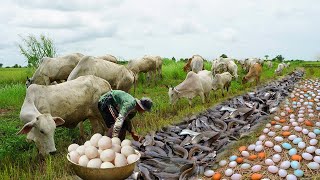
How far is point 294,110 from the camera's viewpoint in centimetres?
992

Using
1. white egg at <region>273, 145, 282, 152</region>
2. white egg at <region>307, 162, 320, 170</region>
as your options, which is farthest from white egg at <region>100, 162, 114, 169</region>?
white egg at <region>273, 145, 282, 152</region>

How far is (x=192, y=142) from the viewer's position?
22.7 feet

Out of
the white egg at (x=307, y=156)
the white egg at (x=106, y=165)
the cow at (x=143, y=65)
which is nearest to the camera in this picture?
the white egg at (x=106, y=165)

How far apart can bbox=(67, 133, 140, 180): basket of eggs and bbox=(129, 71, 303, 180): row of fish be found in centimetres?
106

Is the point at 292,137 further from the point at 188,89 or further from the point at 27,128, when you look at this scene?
the point at 188,89

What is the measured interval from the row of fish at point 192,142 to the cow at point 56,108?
1.38 metres

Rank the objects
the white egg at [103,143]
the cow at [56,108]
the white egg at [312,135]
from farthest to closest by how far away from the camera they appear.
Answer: the white egg at [312,135] < the cow at [56,108] < the white egg at [103,143]

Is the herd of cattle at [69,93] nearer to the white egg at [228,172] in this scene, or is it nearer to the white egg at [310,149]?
the white egg at [228,172]

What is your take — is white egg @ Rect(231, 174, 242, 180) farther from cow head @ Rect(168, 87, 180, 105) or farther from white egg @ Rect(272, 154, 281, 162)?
cow head @ Rect(168, 87, 180, 105)

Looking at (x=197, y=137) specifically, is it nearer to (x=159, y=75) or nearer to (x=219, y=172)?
(x=219, y=172)

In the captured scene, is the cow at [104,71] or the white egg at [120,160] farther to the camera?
the cow at [104,71]

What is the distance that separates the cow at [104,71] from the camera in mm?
9734

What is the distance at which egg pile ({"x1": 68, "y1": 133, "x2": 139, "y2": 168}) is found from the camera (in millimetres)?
4207

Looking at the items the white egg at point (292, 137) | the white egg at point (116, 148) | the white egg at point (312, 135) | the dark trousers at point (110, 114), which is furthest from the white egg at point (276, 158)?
the white egg at point (116, 148)
